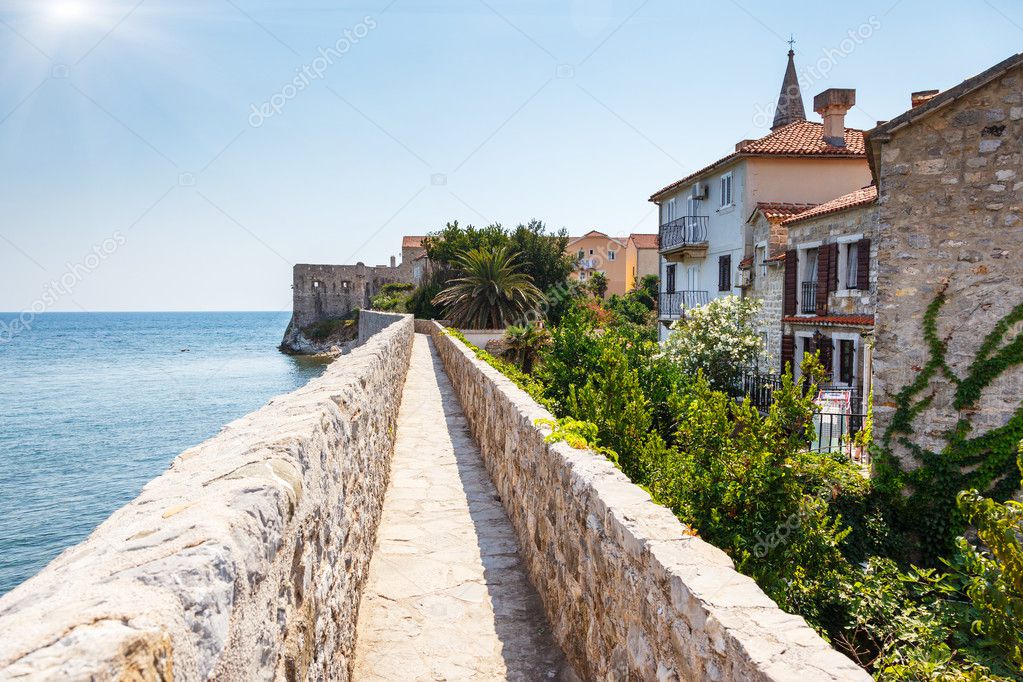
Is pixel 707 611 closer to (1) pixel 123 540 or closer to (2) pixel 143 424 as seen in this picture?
(1) pixel 123 540

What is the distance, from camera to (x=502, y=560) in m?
4.87

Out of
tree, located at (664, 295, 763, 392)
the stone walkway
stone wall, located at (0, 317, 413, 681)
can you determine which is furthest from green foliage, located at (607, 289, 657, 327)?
stone wall, located at (0, 317, 413, 681)

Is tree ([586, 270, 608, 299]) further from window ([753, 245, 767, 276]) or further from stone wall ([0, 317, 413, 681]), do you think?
stone wall ([0, 317, 413, 681])

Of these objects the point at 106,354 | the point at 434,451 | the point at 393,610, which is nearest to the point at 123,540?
the point at 393,610

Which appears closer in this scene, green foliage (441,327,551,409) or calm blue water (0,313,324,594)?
green foliage (441,327,551,409)

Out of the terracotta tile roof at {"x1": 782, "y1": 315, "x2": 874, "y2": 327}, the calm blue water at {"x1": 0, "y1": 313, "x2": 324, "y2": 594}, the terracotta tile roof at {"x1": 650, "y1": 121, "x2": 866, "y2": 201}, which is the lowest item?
the calm blue water at {"x1": 0, "y1": 313, "x2": 324, "y2": 594}

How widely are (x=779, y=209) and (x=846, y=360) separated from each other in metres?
6.02

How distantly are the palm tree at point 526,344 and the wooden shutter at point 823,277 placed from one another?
301 inches

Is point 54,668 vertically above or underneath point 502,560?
above

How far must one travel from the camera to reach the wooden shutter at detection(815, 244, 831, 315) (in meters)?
16.7

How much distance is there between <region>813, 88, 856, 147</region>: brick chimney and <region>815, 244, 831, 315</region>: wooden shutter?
23.2 feet

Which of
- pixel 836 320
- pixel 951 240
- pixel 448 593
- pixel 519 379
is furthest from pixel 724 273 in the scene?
pixel 448 593

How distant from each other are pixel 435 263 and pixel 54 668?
36.6 meters

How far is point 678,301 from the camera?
27.3 meters
